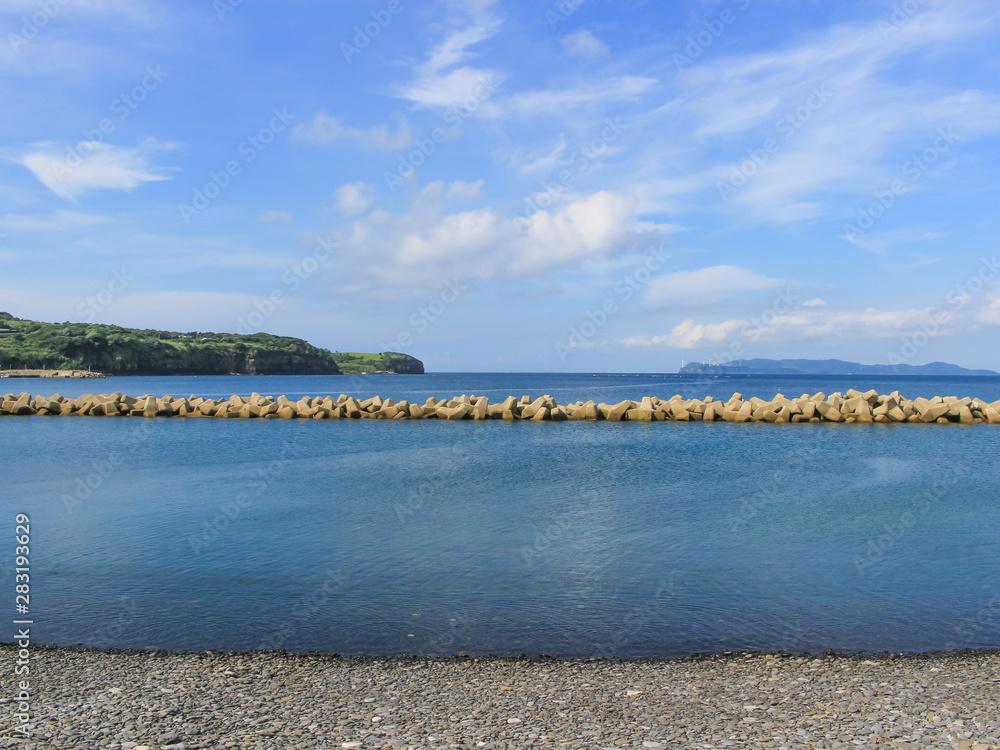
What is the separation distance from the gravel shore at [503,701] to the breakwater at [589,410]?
103ft

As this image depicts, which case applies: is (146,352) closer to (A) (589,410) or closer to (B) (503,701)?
(A) (589,410)

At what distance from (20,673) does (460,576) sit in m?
5.17

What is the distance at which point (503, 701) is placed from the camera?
19.2 ft

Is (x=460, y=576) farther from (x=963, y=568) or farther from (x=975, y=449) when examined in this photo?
(x=975, y=449)

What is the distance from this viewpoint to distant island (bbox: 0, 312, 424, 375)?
430ft

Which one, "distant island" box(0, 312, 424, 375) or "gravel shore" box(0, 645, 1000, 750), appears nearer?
"gravel shore" box(0, 645, 1000, 750)

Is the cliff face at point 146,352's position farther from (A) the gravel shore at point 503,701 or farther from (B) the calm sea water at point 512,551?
(A) the gravel shore at point 503,701

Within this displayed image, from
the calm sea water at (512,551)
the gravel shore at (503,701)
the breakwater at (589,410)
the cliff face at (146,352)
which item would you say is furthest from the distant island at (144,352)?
the gravel shore at (503,701)

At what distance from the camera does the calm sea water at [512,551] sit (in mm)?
7801

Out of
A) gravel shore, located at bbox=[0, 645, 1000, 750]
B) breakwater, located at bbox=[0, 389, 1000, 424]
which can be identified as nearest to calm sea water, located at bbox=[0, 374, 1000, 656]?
gravel shore, located at bbox=[0, 645, 1000, 750]

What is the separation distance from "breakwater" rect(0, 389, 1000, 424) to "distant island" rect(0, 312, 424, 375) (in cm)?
10303

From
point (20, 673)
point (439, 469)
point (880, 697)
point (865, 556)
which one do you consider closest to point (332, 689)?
point (20, 673)

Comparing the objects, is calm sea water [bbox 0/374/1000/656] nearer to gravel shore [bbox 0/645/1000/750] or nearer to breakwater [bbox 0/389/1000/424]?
gravel shore [bbox 0/645/1000/750]

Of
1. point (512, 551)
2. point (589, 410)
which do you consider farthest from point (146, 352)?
point (512, 551)
